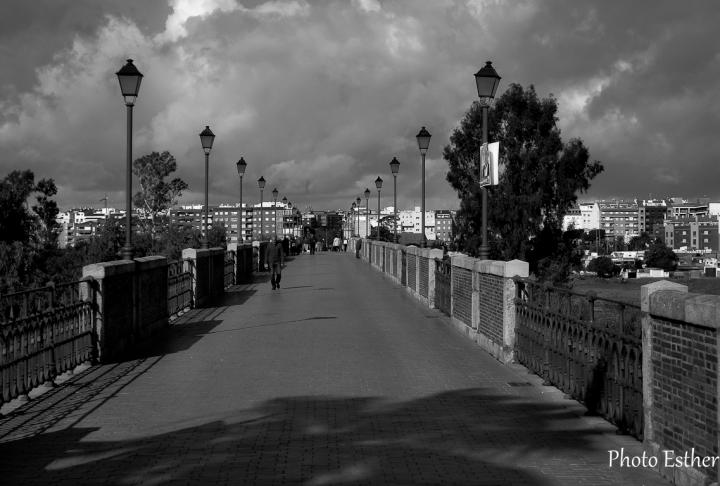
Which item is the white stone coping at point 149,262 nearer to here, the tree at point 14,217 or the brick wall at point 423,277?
the brick wall at point 423,277

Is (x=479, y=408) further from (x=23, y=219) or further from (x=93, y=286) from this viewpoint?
(x=23, y=219)

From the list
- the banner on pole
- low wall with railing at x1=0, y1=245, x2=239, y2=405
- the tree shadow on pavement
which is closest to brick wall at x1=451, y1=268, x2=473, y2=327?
the banner on pole

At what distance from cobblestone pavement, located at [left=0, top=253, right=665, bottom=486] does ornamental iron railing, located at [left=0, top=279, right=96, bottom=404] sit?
0.95ft

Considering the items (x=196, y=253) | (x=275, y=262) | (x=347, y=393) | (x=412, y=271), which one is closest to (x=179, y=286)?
(x=196, y=253)

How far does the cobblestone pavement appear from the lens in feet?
20.6

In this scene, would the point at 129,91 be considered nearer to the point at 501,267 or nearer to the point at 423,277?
the point at 501,267

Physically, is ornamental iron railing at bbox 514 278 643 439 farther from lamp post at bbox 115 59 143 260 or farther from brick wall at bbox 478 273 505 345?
lamp post at bbox 115 59 143 260

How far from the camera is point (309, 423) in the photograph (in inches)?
311

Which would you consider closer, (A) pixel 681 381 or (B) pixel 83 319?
(A) pixel 681 381

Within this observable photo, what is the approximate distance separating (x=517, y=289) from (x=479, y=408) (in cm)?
364

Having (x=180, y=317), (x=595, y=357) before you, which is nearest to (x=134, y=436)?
(x=595, y=357)

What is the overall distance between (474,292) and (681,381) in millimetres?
8674

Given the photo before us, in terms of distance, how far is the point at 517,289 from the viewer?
12062mm

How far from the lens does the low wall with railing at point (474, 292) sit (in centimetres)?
1210
